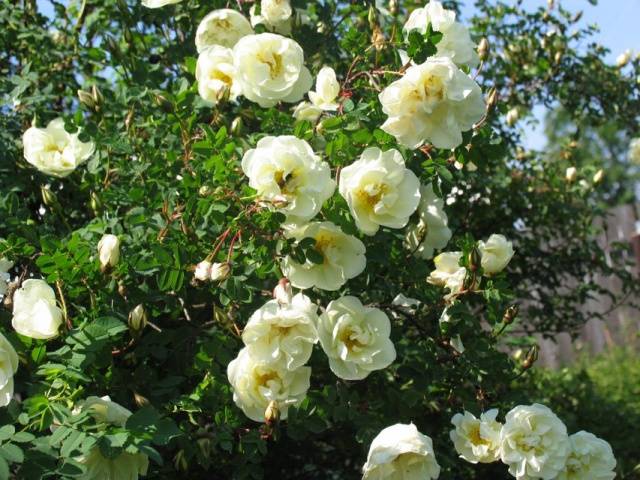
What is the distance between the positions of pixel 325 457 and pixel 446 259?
1.19 meters

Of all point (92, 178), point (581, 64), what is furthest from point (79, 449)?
point (581, 64)

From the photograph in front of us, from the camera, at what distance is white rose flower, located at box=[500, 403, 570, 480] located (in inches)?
68.7

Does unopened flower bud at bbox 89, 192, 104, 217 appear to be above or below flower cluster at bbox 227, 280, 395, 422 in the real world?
below

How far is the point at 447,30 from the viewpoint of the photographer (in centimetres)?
199

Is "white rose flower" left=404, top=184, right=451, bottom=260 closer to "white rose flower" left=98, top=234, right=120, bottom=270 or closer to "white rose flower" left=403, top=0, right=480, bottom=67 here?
"white rose flower" left=403, top=0, right=480, bottom=67

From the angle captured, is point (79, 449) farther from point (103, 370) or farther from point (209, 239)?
point (209, 239)

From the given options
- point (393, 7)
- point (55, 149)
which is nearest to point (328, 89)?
point (393, 7)

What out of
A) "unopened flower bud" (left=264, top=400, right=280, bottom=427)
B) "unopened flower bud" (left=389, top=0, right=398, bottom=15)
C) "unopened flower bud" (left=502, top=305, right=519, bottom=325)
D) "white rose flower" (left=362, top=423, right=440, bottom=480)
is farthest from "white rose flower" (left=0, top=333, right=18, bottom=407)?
"unopened flower bud" (left=389, top=0, right=398, bottom=15)

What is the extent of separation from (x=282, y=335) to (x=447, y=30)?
876 mm

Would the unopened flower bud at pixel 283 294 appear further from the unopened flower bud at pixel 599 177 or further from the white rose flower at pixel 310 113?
the unopened flower bud at pixel 599 177

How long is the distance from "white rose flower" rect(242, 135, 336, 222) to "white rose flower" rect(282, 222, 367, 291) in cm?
9

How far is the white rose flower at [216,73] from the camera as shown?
203 cm

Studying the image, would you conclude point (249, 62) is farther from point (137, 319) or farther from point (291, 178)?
point (137, 319)

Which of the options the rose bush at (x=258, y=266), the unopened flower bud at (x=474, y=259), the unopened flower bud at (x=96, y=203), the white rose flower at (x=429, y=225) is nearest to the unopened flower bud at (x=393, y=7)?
the rose bush at (x=258, y=266)
